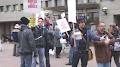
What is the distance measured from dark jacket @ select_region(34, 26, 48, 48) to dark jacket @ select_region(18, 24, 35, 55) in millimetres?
1375

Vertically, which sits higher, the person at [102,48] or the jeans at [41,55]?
the person at [102,48]

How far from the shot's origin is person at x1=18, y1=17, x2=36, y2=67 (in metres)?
11.6

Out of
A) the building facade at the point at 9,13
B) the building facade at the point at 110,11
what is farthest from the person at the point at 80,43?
the building facade at the point at 9,13

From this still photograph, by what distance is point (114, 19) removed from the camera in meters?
37.7

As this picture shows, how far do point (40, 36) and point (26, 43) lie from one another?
156 centimetres

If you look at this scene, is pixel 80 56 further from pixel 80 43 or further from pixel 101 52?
pixel 101 52

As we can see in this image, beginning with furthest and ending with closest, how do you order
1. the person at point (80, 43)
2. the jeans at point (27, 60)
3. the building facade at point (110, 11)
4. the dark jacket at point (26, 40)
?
the building facade at point (110, 11) → the jeans at point (27, 60) → the dark jacket at point (26, 40) → the person at point (80, 43)

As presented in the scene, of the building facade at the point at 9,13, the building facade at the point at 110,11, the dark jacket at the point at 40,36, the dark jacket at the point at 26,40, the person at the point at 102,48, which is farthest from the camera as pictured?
the building facade at the point at 9,13

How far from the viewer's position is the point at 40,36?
13188 millimetres

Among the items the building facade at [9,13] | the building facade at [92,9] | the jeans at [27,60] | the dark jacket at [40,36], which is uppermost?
the dark jacket at [40,36]

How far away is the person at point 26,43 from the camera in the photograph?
11.6 m

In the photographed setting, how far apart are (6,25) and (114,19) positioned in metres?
25.1

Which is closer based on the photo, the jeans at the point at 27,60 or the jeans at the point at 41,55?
the jeans at the point at 27,60

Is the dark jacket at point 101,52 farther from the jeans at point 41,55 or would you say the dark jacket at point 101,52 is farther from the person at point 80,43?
the jeans at point 41,55
